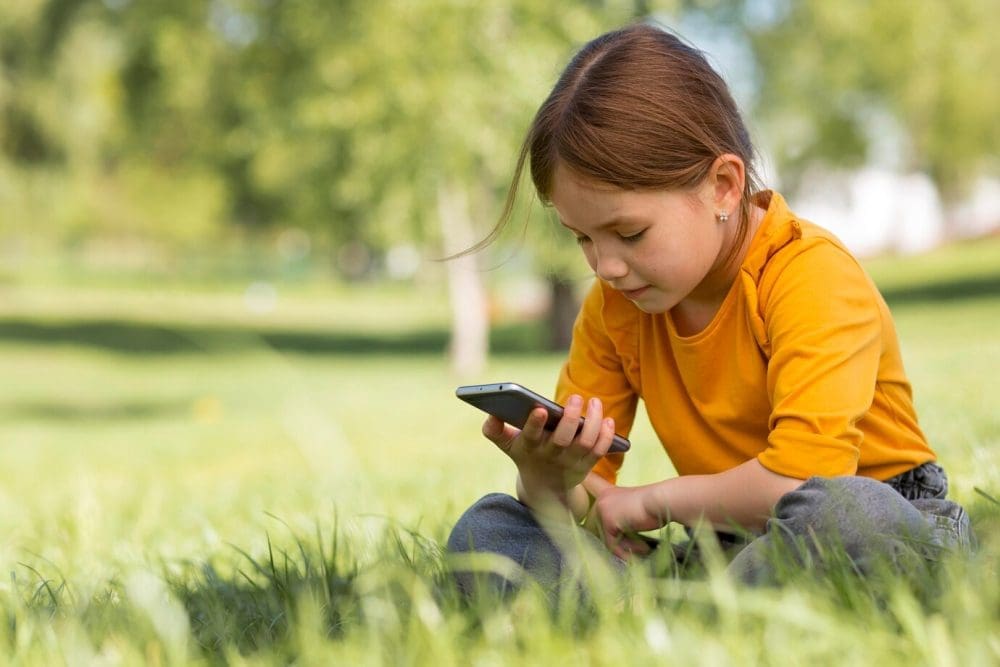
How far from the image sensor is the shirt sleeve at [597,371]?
2793mm

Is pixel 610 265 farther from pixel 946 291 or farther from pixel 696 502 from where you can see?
pixel 946 291

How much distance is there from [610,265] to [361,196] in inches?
518

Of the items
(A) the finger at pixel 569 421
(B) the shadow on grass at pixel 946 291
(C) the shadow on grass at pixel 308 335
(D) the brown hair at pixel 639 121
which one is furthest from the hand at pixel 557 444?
(B) the shadow on grass at pixel 946 291

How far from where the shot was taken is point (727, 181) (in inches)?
98.6

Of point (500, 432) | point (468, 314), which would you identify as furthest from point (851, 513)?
point (468, 314)

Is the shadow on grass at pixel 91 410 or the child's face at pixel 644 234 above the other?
the child's face at pixel 644 234

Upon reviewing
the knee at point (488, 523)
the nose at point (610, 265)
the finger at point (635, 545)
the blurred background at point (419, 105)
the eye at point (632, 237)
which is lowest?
the finger at point (635, 545)

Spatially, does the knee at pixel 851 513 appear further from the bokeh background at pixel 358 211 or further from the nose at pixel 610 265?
the bokeh background at pixel 358 211

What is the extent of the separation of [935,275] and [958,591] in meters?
27.7

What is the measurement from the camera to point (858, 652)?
1524 millimetres

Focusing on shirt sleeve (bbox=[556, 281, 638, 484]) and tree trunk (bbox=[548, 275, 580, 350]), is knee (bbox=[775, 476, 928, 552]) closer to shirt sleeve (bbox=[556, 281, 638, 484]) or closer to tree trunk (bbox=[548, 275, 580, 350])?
shirt sleeve (bbox=[556, 281, 638, 484])

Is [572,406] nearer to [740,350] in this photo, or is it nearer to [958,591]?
[740,350]

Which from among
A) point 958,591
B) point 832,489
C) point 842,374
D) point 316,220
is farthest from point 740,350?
point 316,220

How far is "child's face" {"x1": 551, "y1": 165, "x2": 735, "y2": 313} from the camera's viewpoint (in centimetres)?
239
